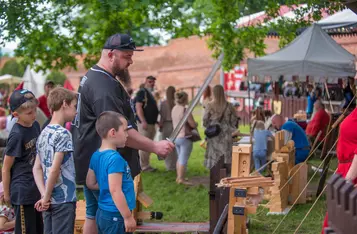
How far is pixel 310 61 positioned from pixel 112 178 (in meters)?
8.09

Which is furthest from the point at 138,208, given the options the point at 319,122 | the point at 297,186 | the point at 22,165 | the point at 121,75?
the point at 319,122

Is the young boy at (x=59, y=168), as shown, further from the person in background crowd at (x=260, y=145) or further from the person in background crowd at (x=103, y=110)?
the person in background crowd at (x=260, y=145)

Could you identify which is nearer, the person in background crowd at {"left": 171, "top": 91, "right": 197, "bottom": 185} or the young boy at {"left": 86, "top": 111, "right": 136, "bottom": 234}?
the young boy at {"left": 86, "top": 111, "right": 136, "bottom": 234}

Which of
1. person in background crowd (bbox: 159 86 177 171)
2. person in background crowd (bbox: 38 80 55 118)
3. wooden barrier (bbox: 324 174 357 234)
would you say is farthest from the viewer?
person in background crowd (bbox: 159 86 177 171)

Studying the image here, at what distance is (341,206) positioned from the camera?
3094mm

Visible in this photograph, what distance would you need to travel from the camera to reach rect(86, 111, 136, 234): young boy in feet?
16.2

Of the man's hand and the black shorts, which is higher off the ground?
the man's hand

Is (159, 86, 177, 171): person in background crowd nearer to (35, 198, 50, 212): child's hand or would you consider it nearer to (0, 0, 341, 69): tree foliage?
(0, 0, 341, 69): tree foliage

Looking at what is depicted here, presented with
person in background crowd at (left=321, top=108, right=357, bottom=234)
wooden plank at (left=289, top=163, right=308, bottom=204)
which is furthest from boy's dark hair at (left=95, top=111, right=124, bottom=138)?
wooden plank at (left=289, top=163, right=308, bottom=204)

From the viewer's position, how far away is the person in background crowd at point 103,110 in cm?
526

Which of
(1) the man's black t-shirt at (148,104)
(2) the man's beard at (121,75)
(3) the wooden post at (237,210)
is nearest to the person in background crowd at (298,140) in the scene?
(1) the man's black t-shirt at (148,104)

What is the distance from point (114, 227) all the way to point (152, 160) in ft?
37.2

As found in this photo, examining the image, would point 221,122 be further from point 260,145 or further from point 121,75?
point 121,75

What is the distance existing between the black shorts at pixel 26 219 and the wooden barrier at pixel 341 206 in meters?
3.40
